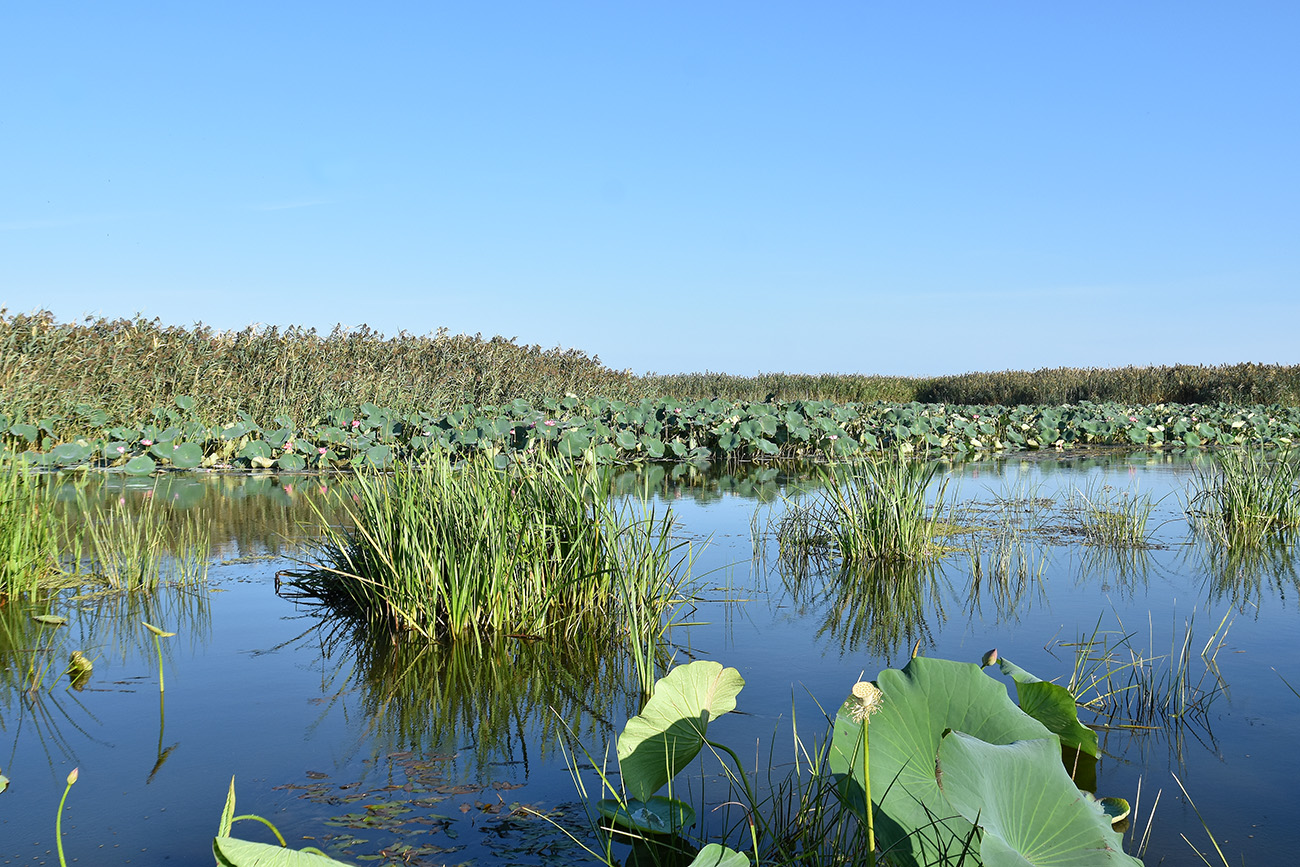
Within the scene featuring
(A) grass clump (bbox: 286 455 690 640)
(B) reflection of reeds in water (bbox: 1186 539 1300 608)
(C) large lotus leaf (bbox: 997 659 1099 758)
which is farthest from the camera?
(B) reflection of reeds in water (bbox: 1186 539 1300 608)

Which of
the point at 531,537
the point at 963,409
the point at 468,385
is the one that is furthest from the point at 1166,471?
the point at 468,385

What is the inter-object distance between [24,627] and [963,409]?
1540cm

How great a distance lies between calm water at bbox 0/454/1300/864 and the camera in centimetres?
235

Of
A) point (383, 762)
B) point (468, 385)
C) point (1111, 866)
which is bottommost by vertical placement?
point (383, 762)

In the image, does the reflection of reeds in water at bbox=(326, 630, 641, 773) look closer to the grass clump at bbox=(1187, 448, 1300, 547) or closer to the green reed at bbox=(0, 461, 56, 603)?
the green reed at bbox=(0, 461, 56, 603)

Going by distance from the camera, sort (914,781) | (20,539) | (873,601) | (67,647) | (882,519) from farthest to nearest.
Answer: (882,519) → (873,601) → (20,539) → (67,647) → (914,781)

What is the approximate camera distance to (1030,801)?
1594 mm

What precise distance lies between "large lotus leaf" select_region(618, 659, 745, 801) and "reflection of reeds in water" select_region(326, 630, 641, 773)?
748mm

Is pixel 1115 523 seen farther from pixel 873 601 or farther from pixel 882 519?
pixel 873 601

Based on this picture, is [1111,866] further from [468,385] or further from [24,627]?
[468,385]

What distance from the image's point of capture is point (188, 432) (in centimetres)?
1045

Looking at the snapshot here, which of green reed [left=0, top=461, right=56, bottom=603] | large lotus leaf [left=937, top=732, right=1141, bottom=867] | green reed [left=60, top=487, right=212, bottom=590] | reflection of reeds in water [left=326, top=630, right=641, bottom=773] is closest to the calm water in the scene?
reflection of reeds in water [left=326, top=630, right=641, bottom=773]

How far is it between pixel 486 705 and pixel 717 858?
1.79m

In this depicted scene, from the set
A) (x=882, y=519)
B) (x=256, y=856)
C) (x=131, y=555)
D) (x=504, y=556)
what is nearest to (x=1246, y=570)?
(x=882, y=519)
